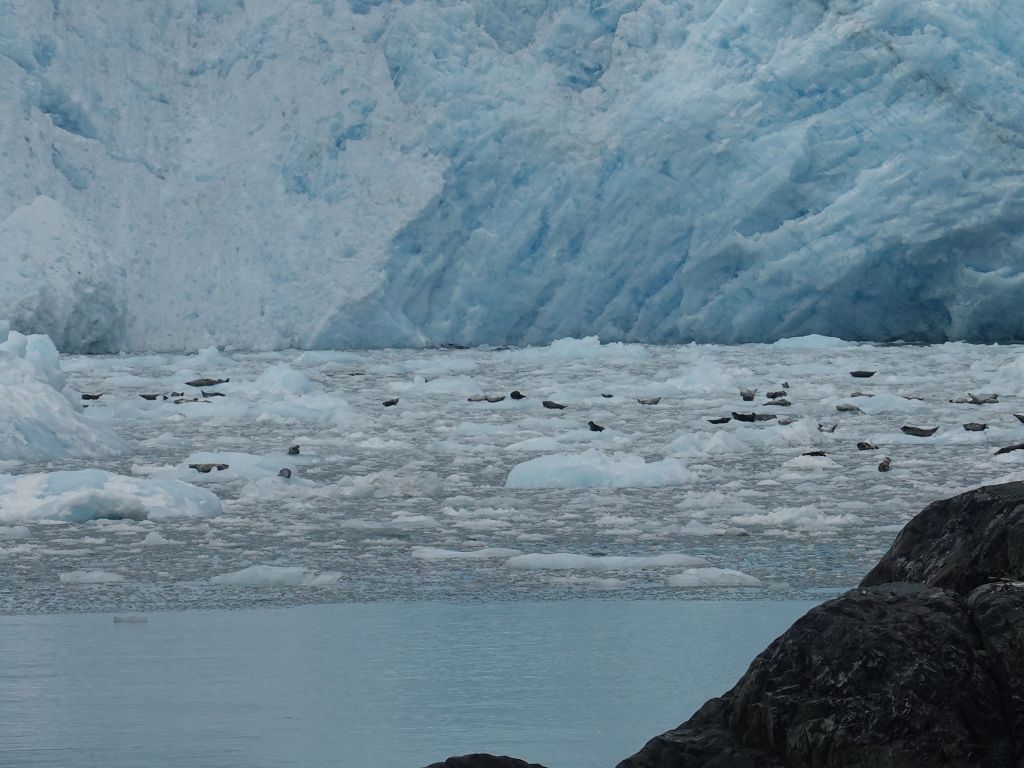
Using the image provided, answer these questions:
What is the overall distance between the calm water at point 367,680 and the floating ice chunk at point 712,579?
10.7 inches

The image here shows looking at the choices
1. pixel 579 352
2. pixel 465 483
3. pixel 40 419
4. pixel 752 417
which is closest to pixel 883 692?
pixel 465 483

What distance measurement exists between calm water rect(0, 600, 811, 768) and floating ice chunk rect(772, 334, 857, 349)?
44.8 ft

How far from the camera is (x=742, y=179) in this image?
675 inches

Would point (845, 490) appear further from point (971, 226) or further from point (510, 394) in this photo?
point (971, 226)

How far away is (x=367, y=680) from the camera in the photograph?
277 cm

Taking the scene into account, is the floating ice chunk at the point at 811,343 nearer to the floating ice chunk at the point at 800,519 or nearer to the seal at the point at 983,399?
the seal at the point at 983,399

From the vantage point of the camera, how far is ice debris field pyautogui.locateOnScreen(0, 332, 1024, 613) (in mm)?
3963

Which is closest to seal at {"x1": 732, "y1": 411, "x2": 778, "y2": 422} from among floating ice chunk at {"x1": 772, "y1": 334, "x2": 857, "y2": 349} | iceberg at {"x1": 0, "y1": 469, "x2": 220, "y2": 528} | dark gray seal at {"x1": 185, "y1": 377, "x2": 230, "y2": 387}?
iceberg at {"x1": 0, "y1": 469, "x2": 220, "y2": 528}

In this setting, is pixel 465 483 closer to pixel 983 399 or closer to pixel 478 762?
pixel 478 762

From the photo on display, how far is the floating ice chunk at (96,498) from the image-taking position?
5.08 meters

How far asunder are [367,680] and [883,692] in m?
1.31

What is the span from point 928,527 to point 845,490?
3799 mm

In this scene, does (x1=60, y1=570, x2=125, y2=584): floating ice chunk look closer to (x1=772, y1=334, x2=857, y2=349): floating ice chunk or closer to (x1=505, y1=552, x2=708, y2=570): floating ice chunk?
(x1=505, y1=552, x2=708, y2=570): floating ice chunk

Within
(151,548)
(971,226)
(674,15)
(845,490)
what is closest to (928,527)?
(151,548)
